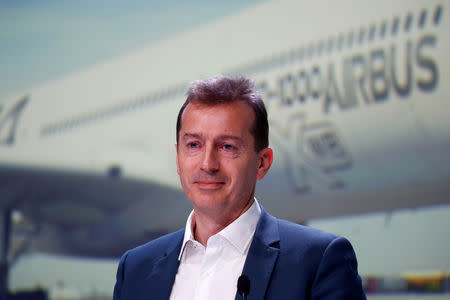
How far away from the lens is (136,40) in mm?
3344

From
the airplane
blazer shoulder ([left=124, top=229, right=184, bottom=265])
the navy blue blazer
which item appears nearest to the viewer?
the navy blue blazer

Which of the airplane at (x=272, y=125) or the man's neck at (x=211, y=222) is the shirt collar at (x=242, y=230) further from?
the airplane at (x=272, y=125)

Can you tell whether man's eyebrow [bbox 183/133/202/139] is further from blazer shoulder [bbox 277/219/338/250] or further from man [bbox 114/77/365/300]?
blazer shoulder [bbox 277/219/338/250]

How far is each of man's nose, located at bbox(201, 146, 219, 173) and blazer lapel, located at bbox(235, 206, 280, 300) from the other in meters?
0.09

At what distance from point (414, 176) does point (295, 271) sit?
209 cm

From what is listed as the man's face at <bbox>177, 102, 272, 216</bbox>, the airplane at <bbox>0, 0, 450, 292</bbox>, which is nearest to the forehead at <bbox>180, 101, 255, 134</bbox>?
the man's face at <bbox>177, 102, 272, 216</bbox>

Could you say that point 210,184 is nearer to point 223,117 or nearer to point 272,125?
point 223,117

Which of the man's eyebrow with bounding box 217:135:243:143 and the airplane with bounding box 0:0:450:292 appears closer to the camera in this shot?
the man's eyebrow with bounding box 217:135:243:143

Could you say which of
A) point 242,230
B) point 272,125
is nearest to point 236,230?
point 242,230

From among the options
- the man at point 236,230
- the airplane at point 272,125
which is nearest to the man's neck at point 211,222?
the man at point 236,230

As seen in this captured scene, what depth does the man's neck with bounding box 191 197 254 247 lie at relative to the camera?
23.1 inches

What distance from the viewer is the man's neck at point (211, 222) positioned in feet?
1.93

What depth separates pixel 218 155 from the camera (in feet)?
1.83

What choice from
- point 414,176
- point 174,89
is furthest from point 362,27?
point 174,89
